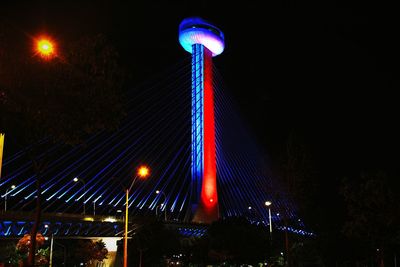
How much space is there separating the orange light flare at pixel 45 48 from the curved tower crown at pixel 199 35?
53.4m

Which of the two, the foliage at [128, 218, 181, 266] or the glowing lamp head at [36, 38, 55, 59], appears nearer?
the glowing lamp head at [36, 38, 55, 59]

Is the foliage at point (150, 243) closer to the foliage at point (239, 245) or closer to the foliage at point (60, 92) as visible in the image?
the foliage at point (239, 245)

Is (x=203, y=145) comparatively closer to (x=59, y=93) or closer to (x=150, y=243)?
(x=150, y=243)

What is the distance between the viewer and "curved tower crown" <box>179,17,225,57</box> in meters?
66.5

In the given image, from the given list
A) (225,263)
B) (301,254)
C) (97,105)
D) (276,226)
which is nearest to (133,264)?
(225,263)

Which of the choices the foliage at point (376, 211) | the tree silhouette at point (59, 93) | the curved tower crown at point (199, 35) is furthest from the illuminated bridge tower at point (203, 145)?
the tree silhouette at point (59, 93)

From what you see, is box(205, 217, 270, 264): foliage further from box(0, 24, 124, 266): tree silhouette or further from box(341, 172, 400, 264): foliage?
box(0, 24, 124, 266): tree silhouette

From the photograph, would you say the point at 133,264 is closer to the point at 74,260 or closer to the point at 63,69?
the point at 74,260

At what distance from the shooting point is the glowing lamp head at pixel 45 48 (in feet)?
45.0

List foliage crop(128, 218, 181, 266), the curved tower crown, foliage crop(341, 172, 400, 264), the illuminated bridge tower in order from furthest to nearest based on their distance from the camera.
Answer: the curved tower crown → the illuminated bridge tower → foliage crop(128, 218, 181, 266) → foliage crop(341, 172, 400, 264)

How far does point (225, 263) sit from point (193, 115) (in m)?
18.5

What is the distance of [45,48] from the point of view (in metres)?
13.8

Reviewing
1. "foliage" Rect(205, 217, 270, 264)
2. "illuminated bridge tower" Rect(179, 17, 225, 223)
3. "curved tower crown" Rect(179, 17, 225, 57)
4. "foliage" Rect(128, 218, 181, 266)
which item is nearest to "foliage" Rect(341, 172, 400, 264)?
"foliage" Rect(205, 217, 270, 264)

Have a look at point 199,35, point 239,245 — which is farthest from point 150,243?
point 199,35
